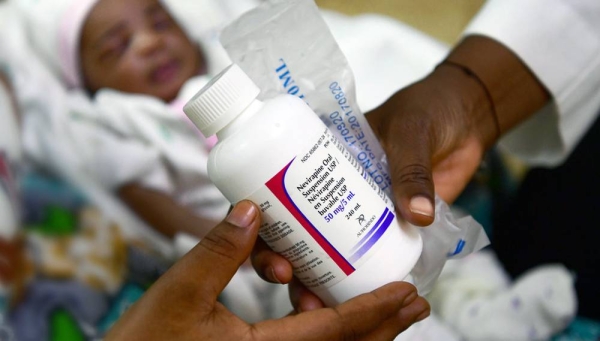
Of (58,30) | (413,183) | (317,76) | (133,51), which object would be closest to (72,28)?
(58,30)

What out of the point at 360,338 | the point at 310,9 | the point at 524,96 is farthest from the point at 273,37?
the point at 524,96

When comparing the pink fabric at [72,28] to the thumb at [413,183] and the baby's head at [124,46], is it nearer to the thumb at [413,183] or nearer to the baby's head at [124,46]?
the baby's head at [124,46]

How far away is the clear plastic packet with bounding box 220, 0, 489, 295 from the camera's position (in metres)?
0.52

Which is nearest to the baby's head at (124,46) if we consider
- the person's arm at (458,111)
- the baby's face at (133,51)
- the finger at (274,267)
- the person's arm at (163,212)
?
the baby's face at (133,51)

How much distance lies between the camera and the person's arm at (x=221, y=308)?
1.47ft

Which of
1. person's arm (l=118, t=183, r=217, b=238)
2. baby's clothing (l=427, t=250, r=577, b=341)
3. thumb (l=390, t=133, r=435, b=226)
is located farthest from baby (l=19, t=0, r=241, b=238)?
thumb (l=390, t=133, r=435, b=226)

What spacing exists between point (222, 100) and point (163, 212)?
707 millimetres

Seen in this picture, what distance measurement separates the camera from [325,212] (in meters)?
0.45

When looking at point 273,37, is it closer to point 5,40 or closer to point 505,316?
point 505,316

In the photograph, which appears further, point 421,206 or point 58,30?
point 58,30

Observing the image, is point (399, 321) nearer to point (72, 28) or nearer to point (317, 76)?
point (317, 76)

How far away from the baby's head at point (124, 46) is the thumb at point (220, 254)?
86cm

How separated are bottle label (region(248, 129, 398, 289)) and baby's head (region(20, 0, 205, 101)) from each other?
0.87 metres

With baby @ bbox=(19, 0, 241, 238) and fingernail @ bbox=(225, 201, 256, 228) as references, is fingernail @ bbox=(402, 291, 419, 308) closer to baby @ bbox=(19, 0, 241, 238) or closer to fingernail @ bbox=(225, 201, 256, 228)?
fingernail @ bbox=(225, 201, 256, 228)
